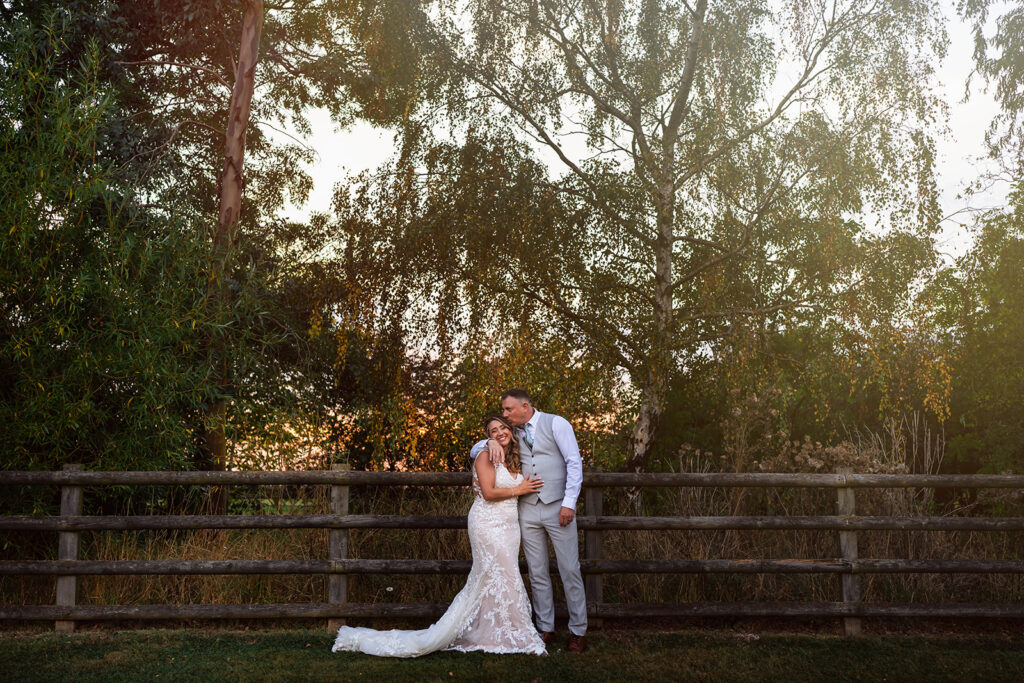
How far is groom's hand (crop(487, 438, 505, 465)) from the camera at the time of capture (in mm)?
6355

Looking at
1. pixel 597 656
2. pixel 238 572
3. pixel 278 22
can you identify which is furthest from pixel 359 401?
pixel 597 656

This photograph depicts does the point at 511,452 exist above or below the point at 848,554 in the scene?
above

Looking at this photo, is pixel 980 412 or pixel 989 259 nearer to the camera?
pixel 989 259

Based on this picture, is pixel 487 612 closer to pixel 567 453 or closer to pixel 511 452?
pixel 511 452

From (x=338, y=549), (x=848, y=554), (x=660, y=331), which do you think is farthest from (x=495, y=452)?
(x=660, y=331)

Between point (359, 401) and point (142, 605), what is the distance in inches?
336

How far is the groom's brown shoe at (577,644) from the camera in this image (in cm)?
636

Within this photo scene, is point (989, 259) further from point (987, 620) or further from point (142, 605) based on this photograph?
point (142, 605)

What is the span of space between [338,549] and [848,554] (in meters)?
4.41

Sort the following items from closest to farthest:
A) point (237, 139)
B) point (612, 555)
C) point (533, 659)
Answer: point (533, 659)
point (612, 555)
point (237, 139)

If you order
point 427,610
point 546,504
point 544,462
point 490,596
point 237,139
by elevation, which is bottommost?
point 427,610

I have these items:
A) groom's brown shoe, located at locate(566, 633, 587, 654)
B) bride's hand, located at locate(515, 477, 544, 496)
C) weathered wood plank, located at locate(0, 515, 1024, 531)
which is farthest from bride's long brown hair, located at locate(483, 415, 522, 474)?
groom's brown shoe, located at locate(566, 633, 587, 654)

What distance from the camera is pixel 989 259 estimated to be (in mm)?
19688

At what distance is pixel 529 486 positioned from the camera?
20.9 ft
